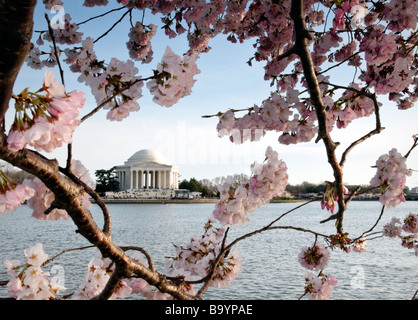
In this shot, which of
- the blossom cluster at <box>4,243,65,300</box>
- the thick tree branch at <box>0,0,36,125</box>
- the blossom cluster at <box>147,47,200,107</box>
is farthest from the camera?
the blossom cluster at <box>4,243,65,300</box>

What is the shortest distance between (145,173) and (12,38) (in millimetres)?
84738

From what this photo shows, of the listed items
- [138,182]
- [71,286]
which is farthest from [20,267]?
[138,182]

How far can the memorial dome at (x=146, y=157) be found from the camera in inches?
3346

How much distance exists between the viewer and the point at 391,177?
2545 mm

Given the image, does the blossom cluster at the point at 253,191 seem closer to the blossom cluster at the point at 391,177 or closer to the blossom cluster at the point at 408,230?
the blossom cluster at the point at 391,177

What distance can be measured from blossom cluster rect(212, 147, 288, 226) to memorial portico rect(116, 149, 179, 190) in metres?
81.0

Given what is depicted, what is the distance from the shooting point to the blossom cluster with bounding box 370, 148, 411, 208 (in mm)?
2516

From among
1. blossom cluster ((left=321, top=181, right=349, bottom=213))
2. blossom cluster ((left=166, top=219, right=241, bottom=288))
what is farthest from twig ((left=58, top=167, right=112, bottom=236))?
blossom cluster ((left=166, top=219, right=241, bottom=288))

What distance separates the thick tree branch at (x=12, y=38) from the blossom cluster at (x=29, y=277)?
1.06m

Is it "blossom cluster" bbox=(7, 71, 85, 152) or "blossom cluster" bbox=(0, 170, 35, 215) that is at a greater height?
"blossom cluster" bbox=(7, 71, 85, 152)

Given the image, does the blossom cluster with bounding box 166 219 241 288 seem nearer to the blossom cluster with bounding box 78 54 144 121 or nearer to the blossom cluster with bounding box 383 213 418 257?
the blossom cluster with bounding box 78 54 144 121

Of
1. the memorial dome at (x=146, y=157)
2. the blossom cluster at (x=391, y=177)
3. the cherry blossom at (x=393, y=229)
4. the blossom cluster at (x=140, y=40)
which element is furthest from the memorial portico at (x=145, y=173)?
the blossom cluster at (x=391, y=177)

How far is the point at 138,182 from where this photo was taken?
274ft

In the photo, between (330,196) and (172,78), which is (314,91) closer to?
(330,196)
